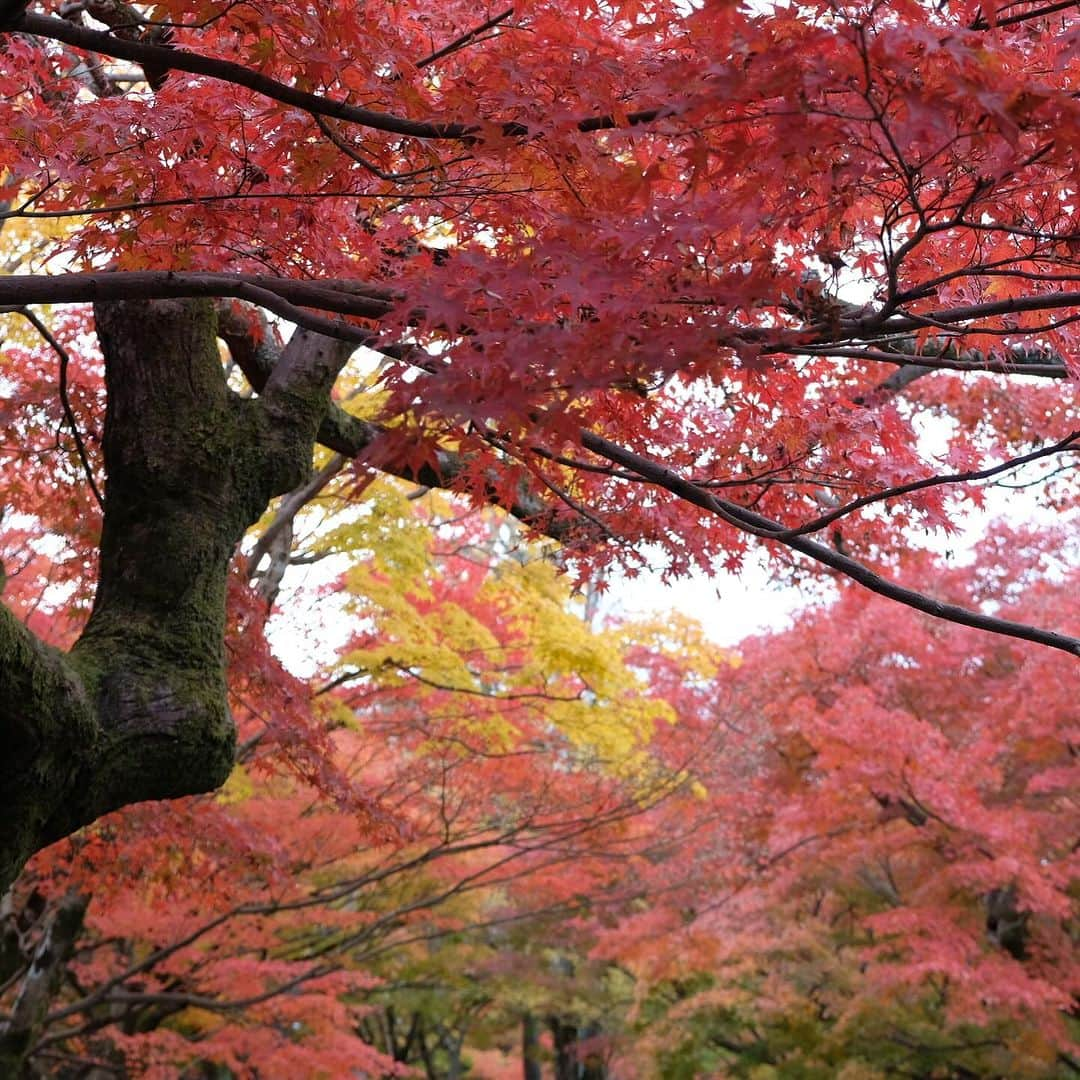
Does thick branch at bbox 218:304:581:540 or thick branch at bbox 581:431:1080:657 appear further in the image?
thick branch at bbox 218:304:581:540

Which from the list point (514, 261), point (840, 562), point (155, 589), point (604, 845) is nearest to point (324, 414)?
point (155, 589)

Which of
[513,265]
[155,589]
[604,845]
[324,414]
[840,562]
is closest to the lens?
[513,265]

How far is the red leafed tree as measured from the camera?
6.95 feet

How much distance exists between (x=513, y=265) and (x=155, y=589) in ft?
6.95

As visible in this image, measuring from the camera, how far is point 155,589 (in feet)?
12.3

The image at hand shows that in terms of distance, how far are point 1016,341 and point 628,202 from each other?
1817 mm

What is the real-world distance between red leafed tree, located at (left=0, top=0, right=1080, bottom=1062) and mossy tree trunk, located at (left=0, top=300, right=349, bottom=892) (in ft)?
0.04

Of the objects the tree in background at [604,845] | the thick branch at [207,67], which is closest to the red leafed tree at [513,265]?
the thick branch at [207,67]

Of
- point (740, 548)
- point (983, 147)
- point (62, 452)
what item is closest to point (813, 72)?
point (983, 147)

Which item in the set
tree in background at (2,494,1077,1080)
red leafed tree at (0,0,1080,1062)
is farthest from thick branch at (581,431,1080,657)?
tree in background at (2,494,1077,1080)

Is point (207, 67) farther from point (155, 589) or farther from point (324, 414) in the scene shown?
point (324, 414)

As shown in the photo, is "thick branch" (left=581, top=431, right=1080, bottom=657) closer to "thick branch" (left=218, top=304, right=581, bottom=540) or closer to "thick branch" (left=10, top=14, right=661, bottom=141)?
"thick branch" (left=10, top=14, right=661, bottom=141)

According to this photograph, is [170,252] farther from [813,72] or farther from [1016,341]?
[1016,341]

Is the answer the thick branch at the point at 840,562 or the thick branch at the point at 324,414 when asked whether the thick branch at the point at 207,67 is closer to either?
the thick branch at the point at 840,562
